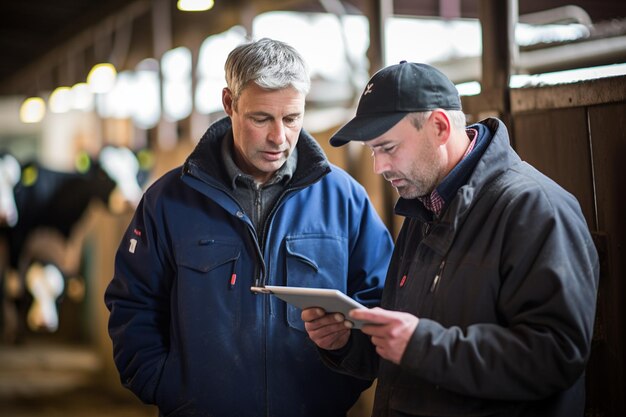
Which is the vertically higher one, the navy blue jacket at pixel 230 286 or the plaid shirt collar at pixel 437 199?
the plaid shirt collar at pixel 437 199

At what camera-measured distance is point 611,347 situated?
2652 mm

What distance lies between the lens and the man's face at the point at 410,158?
2.18 m

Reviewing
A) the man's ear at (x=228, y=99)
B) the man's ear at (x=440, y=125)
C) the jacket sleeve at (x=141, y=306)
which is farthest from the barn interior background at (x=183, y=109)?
the jacket sleeve at (x=141, y=306)

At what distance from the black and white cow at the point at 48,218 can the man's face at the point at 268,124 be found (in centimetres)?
585

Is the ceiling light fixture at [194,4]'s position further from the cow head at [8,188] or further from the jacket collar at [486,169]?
the cow head at [8,188]

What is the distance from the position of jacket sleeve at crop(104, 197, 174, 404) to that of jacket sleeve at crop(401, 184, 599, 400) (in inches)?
43.1

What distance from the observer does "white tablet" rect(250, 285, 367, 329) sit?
2076mm

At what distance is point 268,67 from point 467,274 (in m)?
0.96

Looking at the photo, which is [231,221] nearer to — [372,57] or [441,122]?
[441,122]

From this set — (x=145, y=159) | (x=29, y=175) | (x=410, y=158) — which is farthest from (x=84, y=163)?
(x=410, y=158)

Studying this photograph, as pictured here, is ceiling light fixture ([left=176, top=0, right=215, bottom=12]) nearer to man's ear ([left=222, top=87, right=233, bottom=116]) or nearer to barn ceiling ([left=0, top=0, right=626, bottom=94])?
barn ceiling ([left=0, top=0, right=626, bottom=94])

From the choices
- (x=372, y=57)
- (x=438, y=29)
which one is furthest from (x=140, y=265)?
(x=438, y=29)

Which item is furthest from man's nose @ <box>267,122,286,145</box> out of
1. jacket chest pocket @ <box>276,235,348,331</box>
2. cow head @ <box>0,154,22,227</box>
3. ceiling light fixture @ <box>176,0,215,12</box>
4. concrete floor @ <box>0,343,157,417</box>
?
cow head @ <box>0,154,22,227</box>

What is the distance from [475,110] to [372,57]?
3.94 feet
